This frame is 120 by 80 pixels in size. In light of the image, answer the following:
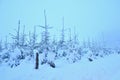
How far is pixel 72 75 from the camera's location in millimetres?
10812

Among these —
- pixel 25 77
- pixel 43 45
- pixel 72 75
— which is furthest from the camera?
pixel 43 45

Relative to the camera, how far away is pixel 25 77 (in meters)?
10.1

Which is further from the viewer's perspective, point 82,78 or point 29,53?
point 29,53

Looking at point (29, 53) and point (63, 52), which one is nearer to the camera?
point (29, 53)

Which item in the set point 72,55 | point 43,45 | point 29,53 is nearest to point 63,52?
point 72,55

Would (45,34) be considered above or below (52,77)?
above

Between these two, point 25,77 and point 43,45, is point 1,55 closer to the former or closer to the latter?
point 43,45

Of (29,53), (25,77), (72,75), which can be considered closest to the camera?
(25,77)

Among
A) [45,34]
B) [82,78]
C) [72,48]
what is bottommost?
[82,78]

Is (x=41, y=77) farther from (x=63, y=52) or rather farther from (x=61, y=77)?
(x=63, y=52)

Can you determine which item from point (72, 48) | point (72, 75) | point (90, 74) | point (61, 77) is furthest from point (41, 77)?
point (72, 48)

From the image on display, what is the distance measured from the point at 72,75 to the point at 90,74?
4.39ft

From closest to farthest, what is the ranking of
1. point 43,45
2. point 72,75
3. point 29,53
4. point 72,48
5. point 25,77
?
point 25,77 → point 72,75 → point 43,45 → point 29,53 → point 72,48

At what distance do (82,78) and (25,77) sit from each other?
3.80 m
